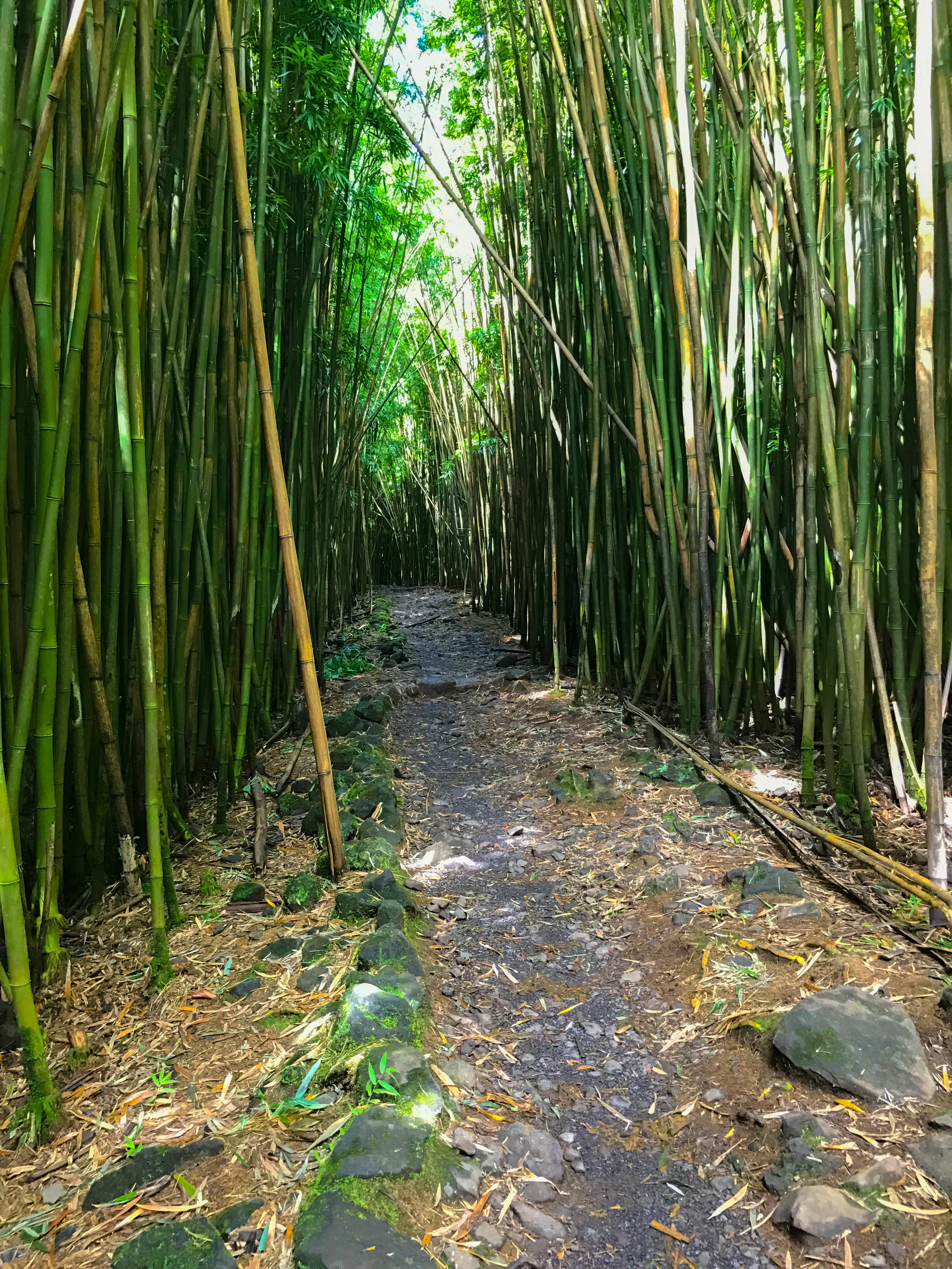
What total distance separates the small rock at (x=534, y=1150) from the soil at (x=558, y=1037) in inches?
0.6

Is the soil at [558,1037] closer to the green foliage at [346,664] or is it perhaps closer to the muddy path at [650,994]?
the muddy path at [650,994]

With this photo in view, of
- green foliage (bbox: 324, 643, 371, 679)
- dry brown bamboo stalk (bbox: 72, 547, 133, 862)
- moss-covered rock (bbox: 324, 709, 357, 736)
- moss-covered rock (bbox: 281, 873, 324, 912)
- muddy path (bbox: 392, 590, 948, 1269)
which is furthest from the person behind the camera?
green foliage (bbox: 324, 643, 371, 679)

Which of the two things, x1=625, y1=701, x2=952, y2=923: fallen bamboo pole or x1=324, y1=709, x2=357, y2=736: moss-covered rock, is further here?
x1=324, y1=709, x2=357, y2=736: moss-covered rock

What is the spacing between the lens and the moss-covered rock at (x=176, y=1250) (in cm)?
63

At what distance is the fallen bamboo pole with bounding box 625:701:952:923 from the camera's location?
1.09 metres

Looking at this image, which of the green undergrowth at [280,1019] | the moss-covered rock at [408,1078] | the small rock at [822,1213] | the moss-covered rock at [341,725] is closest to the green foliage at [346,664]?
the moss-covered rock at [341,725]

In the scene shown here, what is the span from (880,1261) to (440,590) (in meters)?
7.94

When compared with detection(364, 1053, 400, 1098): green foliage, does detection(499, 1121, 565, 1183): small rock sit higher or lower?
lower

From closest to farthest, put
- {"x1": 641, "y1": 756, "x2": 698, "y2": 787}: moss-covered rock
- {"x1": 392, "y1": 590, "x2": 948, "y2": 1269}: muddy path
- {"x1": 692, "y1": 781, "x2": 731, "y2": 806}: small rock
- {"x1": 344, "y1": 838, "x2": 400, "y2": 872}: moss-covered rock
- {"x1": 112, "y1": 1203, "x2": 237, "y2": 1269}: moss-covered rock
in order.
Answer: {"x1": 112, "y1": 1203, "x2": 237, "y2": 1269}: moss-covered rock → {"x1": 392, "y1": 590, "x2": 948, "y2": 1269}: muddy path → {"x1": 344, "y1": 838, "x2": 400, "y2": 872}: moss-covered rock → {"x1": 692, "y1": 781, "x2": 731, "y2": 806}: small rock → {"x1": 641, "y1": 756, "x2": 698, "y2": 787}: moss-covered rock

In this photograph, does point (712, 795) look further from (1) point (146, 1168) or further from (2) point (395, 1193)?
(1) point (146, 1168)

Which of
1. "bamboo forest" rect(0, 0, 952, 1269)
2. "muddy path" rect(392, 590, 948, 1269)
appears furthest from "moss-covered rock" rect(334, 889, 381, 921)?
"muddy path" rect(392, 590, 948, 1269)

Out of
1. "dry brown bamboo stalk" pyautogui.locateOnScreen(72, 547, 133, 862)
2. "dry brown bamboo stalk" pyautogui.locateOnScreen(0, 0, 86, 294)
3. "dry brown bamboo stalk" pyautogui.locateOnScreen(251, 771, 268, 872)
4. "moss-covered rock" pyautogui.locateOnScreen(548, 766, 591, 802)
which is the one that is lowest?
"moss-covered rock" pyautogui.locateOnScreen(548, 766, 591, 802)

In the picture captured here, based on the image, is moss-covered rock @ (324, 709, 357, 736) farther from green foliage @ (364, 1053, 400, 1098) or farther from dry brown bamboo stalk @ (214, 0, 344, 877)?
green foliage @ (364, 1053, 400, 1098)

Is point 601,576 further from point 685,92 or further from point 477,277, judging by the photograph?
point 477,277
